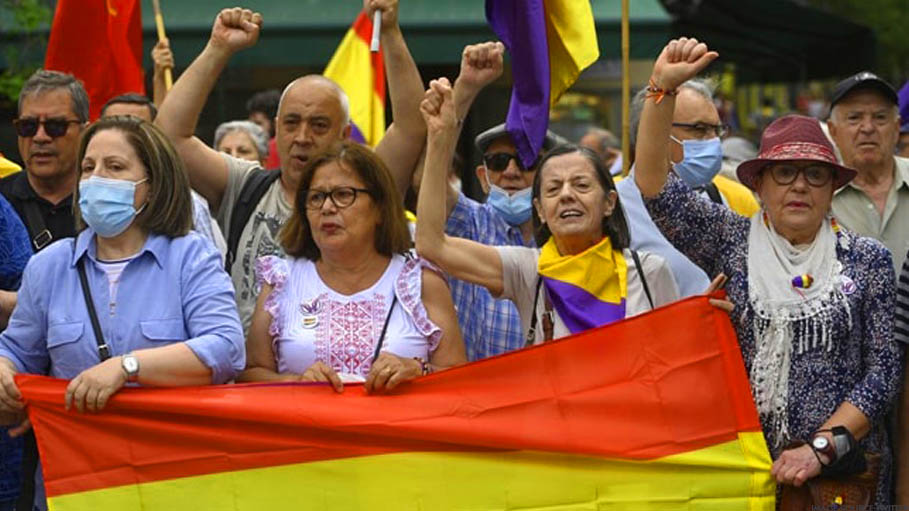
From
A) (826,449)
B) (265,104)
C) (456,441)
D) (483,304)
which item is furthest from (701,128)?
(265,104)

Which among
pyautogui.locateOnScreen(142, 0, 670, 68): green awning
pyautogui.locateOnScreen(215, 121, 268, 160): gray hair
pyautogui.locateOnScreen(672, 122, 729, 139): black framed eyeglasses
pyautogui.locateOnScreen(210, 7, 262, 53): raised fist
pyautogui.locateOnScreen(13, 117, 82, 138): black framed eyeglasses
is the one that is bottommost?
pyautogui.locateOnScreen(672, 122, 729, 139): black framed eyeglasses

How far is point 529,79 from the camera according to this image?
5.86 m

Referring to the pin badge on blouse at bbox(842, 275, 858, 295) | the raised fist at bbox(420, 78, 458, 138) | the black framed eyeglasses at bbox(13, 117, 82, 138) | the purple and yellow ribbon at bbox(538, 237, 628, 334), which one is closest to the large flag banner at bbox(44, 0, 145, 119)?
the black framed eyeglasses at bbox(13, 117, 82, 138)

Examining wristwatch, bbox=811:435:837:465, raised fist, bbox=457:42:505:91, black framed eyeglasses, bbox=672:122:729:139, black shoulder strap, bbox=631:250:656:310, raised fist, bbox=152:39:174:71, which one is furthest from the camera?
raised fist, bbox=152:39:174:71

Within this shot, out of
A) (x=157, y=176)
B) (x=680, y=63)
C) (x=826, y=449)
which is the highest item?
(x=680, y=63)

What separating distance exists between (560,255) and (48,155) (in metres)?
2.21

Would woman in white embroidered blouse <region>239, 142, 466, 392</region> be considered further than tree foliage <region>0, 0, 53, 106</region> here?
No

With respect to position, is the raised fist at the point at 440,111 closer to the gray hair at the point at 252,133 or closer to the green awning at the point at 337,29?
the gray hair at the point at 252,133

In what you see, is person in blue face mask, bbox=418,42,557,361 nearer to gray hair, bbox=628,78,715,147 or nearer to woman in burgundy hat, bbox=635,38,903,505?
gray hair, bbox=628,78,715,147

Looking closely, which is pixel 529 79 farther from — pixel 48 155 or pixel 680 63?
pixel 48 155

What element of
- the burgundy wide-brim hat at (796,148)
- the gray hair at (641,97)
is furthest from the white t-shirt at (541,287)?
the gray hair at (641,97)

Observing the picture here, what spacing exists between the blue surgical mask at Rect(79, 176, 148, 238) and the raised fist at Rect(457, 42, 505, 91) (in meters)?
1.33

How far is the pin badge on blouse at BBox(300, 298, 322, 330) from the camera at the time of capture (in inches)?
199

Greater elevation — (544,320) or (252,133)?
(252,133)
